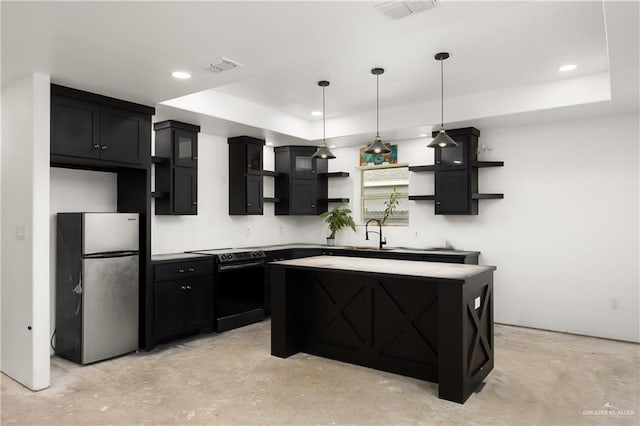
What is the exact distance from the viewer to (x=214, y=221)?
19.9 feet

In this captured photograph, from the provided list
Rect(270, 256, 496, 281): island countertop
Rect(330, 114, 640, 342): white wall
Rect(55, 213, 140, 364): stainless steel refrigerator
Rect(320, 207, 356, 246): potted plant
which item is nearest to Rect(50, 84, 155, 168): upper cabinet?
Rect(55, 213, 140, 364): stainless steel refrigerator

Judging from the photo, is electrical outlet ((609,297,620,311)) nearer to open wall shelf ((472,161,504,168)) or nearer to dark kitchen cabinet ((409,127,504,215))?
dark kitchen cabinet ((409,127,504,215))

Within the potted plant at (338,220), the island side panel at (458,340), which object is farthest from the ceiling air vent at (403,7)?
the potted plant at (338,220)

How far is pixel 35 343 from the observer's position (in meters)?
3.49

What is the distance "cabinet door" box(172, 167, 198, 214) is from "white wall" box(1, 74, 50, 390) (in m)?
1.69

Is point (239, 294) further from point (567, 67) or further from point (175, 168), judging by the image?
point (567, 67)

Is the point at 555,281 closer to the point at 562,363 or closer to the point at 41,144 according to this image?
the point at 562,363

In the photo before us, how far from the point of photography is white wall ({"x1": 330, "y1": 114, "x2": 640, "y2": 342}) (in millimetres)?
4902

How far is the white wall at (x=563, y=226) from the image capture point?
4902 mm

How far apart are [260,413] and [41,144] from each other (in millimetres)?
2797

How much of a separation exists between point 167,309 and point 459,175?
3976 mm

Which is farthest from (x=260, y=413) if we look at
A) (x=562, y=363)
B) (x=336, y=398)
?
(x=562, y=363)

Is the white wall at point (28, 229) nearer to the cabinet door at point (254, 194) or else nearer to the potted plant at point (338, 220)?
the cabinet door at point (254, 194)

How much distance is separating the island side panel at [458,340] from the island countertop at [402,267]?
96mm
